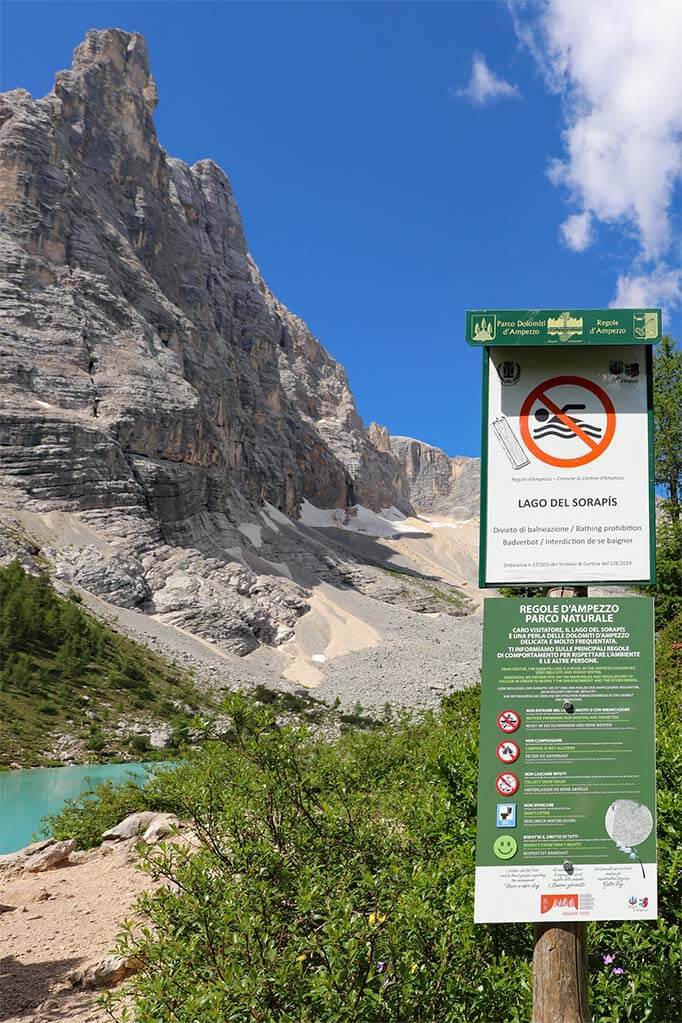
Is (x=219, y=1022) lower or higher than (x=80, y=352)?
lower

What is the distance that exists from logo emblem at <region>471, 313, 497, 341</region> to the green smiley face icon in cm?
223

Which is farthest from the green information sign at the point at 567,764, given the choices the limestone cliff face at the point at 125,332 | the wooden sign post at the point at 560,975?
the limestone cliff face at the point at 125,332

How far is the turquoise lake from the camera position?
17547 mm

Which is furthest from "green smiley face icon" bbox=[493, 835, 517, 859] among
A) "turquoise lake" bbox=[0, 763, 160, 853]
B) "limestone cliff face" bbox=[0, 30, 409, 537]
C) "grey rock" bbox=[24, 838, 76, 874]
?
"limestone cliff face" bbox=[0, 30, 409, 537]

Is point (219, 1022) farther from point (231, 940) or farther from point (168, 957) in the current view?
point (168, 957)

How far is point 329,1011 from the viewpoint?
3.08 meters

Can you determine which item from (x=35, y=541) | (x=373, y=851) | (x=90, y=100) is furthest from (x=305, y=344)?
(x=373, y=851)

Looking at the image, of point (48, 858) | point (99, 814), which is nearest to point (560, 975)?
point (48, 858)

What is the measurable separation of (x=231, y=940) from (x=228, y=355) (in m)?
111

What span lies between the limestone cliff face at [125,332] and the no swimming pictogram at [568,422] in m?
67.7

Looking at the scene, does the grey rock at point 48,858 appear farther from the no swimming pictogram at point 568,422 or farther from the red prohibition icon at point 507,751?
the no swimming pictogram at point 568,422

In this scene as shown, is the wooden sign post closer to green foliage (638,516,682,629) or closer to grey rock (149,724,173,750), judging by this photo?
green foliage (638,516,682,629)

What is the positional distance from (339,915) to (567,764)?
1.34 m

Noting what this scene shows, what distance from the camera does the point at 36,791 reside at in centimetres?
2498
